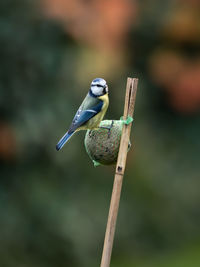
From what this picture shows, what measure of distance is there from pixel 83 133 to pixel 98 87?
2772 millimetres

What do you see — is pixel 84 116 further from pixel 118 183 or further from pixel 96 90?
pixel 118 183

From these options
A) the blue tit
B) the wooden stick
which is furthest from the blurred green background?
the wooden stick

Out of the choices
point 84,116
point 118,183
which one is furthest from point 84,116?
point 118,183

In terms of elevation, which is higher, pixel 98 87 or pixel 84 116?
pixel 98 87

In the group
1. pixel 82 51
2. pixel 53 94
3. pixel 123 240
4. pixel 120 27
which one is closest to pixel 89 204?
pixel 123 240

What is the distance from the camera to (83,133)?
462cm

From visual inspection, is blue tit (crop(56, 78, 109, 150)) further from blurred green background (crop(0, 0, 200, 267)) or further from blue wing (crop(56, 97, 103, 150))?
blurred green background (crop(0, 0, 200, 267))

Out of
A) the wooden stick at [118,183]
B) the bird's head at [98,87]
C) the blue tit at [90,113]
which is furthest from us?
the blue tit at [90,113]

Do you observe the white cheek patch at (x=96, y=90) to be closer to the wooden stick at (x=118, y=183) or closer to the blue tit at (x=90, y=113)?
the blue tit at (x=90, y=113)

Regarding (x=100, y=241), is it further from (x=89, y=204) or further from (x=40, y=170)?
(x=40, y=170)

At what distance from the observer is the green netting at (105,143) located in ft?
6.13

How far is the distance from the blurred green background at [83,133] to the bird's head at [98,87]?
2438mm

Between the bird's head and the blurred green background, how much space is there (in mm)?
2438

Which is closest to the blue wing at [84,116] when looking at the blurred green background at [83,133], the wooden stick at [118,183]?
the wooden stick at [118,183]
